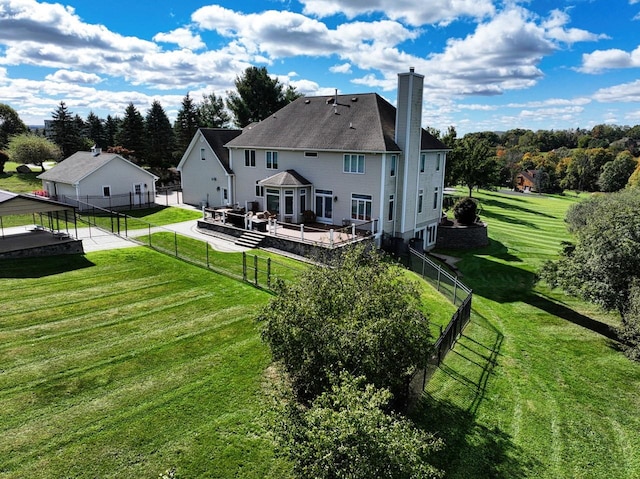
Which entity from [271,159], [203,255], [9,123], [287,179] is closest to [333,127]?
[287,179]

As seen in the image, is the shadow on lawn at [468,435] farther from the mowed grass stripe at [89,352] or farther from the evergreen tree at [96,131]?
the evergreen tree at [96,131]

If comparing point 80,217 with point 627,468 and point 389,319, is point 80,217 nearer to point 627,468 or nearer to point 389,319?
point 389,319

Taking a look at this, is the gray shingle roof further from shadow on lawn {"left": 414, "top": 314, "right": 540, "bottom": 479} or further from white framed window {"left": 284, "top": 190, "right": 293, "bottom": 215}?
shadow on lawn {"left": 414, "top": 314, "right": 540, "bottom": 479}

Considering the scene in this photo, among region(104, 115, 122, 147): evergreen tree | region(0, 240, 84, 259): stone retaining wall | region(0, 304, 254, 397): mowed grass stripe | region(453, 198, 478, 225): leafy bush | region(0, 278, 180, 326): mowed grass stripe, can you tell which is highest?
region(104, 115, 122, 147): evergreen tree

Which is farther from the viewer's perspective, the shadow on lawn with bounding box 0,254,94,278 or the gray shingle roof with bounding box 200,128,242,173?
the gray shingle roof with bounding box 200,128,242,173

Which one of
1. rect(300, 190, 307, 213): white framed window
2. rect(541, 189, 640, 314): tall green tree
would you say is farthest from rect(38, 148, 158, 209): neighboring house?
rect(541, 189, 640, 314): tall green tree

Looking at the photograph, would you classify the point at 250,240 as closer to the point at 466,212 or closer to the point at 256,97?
the point at 466,212

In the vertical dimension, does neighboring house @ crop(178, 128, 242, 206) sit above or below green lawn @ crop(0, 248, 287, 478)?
above
